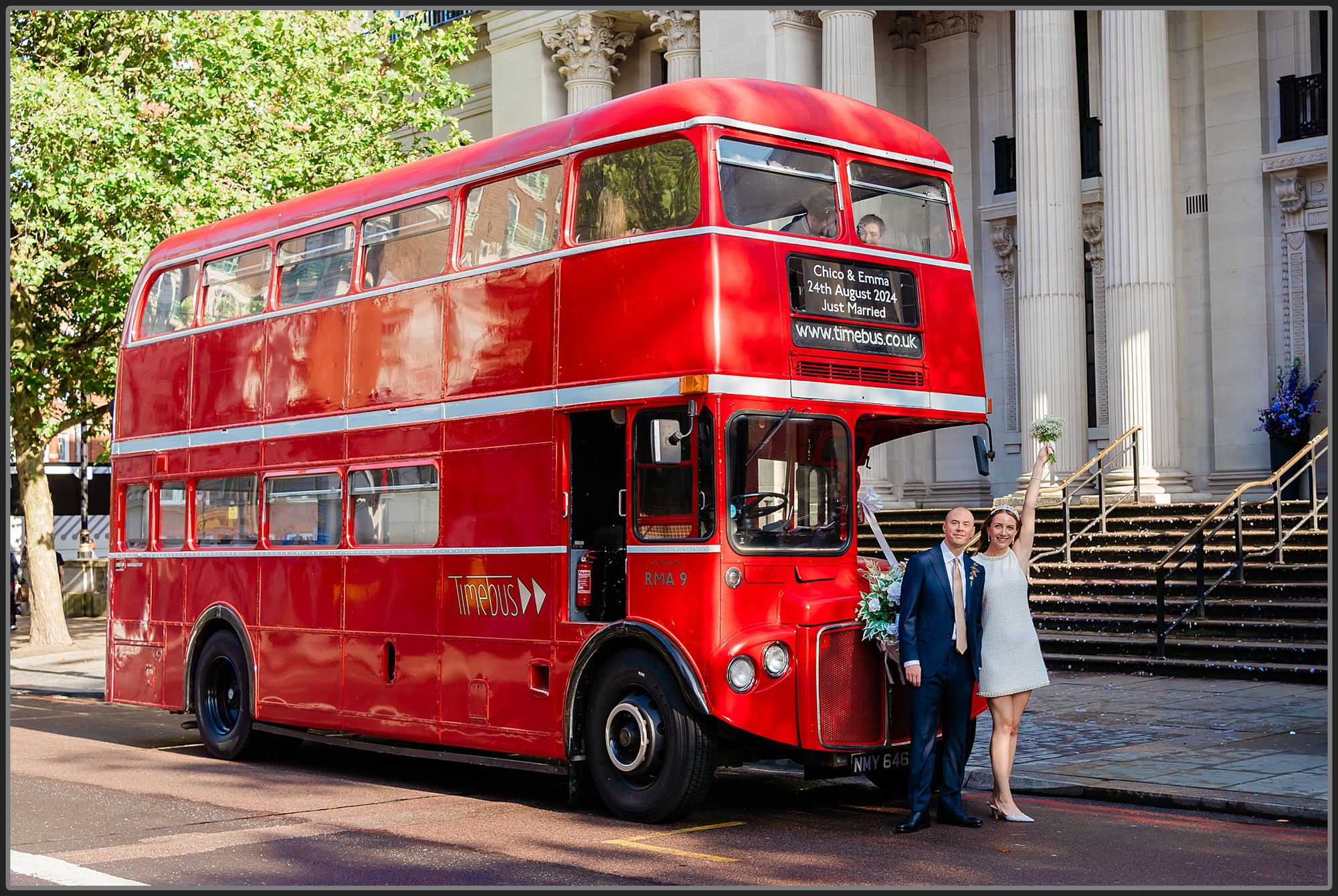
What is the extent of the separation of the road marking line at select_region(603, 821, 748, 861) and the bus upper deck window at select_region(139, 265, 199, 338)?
755 cm

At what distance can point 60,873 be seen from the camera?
7336 millimetres

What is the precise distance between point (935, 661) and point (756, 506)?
1.42 meters

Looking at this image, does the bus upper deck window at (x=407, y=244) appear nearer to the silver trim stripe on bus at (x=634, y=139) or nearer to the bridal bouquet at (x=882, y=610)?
the silver trim stripe on bus at (x=634, y=139)

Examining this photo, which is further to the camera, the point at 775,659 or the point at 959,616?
the point at 775,659

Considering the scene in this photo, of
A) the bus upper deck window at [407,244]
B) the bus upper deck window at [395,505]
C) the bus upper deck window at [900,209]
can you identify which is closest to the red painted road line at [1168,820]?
the bus upper deck window at [900,209]

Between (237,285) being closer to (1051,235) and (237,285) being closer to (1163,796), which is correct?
(1163,796)

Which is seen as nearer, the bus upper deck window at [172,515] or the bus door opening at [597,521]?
the bus door opening at [597,521]

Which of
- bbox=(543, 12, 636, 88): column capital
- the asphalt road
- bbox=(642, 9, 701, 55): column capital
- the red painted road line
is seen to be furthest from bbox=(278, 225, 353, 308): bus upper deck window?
bbox=(543, 12, 636, 88): column capital

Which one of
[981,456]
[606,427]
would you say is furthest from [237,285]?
[981,456]

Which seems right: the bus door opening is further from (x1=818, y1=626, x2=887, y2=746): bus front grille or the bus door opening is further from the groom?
the groom

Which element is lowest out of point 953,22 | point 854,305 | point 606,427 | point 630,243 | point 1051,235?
point 606,427

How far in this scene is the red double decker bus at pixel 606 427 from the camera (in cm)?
854

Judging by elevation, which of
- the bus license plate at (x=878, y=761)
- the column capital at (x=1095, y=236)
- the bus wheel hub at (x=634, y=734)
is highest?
the column capital at (x=1095, y=236)

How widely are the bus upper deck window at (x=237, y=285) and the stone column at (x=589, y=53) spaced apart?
61.3 ft
